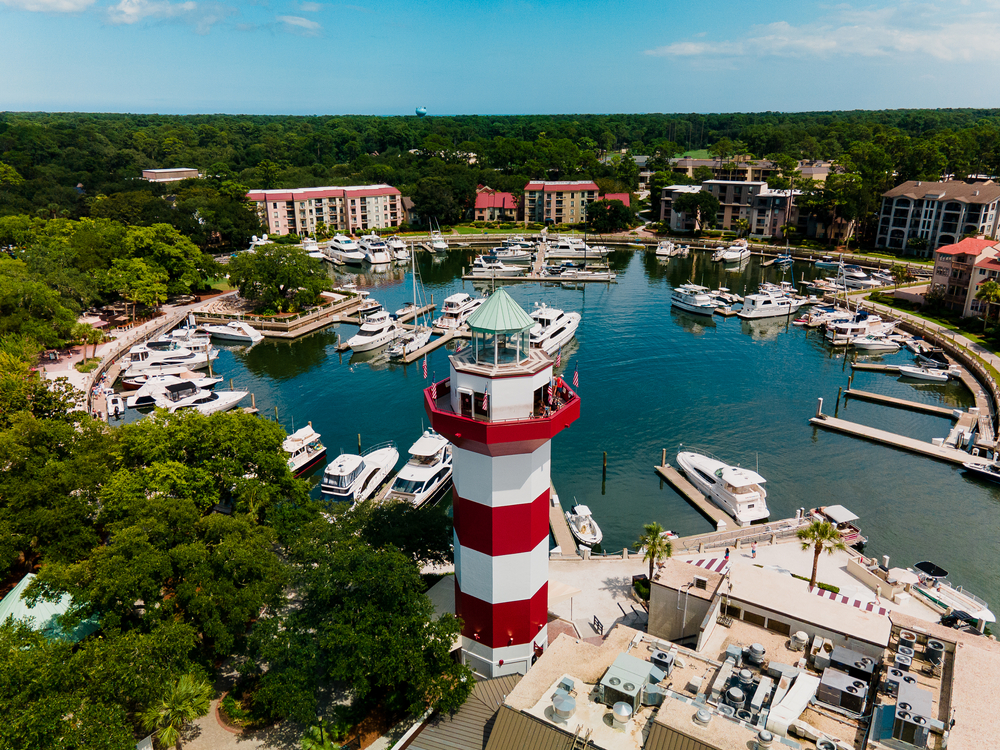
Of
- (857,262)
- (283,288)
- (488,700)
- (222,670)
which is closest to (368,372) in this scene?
(283,288)

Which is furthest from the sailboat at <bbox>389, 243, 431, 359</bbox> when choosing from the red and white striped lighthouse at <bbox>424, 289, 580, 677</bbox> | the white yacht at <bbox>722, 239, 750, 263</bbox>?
the white yacht at <bbox>722, 239, 750, 263</bbox>

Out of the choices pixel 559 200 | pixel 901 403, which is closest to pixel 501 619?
pixel 901 403

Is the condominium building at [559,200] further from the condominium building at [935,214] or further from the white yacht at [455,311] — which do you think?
the white yacht at [455,311]

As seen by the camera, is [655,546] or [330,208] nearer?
[655,546]

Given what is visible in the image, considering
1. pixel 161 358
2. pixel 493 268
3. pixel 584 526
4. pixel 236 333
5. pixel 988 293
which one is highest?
pixel 988 293

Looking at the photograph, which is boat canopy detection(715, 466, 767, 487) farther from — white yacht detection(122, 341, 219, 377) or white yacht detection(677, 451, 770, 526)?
white yacht detection(122, 341, 219, 377)

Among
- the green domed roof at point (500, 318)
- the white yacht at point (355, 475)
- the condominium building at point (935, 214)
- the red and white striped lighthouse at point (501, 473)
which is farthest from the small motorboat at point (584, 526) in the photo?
the condominium building at point (935, 214)

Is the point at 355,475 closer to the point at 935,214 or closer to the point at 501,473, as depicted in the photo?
the point at 501,473
